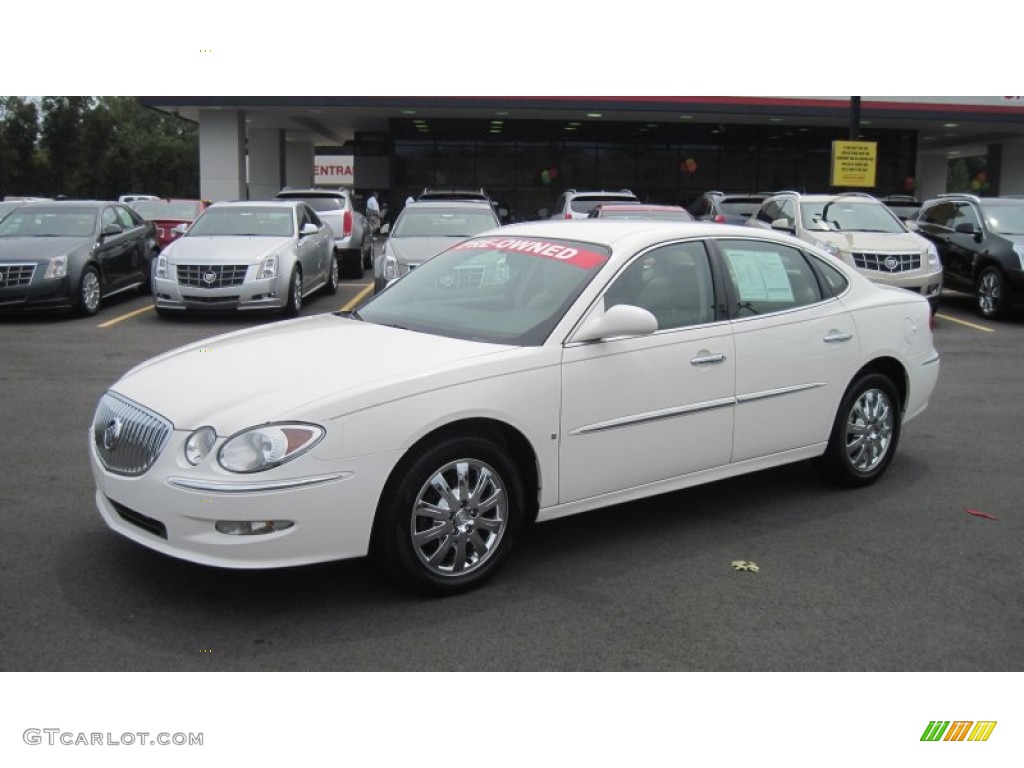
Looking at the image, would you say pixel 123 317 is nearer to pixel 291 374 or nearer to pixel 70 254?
pixel 70 254

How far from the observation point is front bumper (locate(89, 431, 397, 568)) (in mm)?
3799

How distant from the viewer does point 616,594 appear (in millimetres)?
4340

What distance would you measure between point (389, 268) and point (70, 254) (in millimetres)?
4687

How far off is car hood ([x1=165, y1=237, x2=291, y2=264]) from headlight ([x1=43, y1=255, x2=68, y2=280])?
4.41 feet

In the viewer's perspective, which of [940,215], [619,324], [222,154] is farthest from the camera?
[222,154]

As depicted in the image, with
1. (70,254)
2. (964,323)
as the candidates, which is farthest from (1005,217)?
(70,254)

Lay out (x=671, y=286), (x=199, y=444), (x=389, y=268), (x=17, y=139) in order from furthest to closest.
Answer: (x=17, y=139) → (x=389, y=268) → (x=671, y=286) → (x=199, y=444)

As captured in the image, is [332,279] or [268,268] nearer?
[268,268]

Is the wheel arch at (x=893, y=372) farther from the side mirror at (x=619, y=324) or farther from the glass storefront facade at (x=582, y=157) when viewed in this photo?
the glass storefront facade at (x=582, y=157)

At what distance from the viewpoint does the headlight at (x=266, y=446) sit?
383 cm

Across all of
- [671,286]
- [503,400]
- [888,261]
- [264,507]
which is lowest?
[264,507]

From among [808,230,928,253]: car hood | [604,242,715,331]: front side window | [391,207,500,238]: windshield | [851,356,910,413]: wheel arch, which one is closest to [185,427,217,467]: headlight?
[604,242,715,331]: front side window

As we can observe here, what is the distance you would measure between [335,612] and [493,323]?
1.58 m

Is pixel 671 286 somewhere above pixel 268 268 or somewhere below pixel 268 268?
above
